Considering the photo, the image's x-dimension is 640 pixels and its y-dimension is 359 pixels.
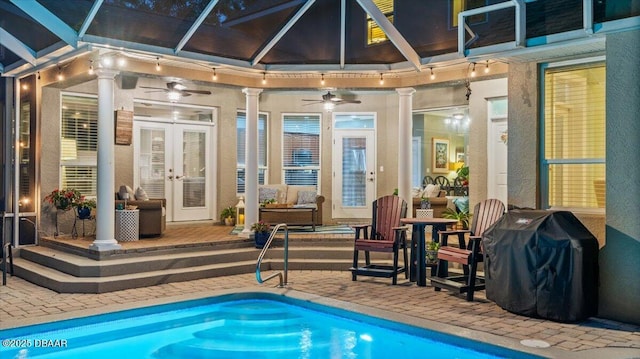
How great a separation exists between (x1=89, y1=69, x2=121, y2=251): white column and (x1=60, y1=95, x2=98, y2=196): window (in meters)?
1.85

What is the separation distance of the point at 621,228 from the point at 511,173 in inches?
57.6

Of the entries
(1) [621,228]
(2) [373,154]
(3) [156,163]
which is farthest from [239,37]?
(1) [621,228]

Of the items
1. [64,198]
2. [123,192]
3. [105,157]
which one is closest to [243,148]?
[123,192]

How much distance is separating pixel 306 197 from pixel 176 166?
2.69m

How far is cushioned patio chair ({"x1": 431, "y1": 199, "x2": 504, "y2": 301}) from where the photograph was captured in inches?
235

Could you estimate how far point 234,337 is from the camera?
5160mm

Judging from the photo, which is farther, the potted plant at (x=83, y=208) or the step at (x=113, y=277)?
the potted plant at (x=83, y=208)

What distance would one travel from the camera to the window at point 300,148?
11.6 m

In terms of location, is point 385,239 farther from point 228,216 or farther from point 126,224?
point 228,216

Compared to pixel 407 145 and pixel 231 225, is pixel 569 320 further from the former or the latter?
pixel 231 225

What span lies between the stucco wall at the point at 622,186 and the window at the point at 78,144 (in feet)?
24.6

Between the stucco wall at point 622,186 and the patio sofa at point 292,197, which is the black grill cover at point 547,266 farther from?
the patio sofa at point 292,197

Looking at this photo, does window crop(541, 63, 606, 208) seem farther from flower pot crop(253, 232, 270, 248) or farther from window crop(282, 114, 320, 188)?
window crop(282, 114, 320, 188)

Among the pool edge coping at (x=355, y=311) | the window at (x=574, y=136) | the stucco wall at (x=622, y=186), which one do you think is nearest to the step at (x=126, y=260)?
the pool edge coping at (x=355, y=311)
